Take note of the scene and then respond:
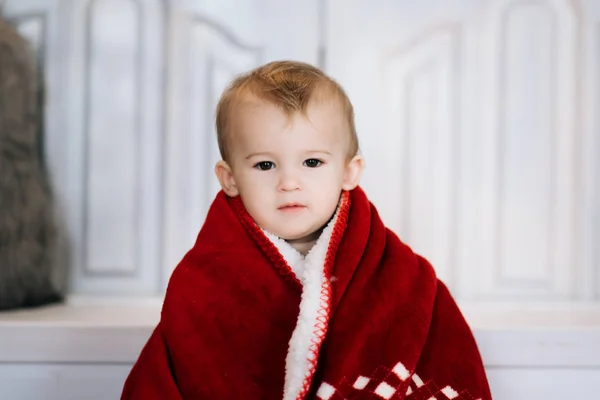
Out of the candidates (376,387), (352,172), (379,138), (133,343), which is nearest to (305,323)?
→ (376,387)

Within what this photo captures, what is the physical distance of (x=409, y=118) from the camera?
5.41ft

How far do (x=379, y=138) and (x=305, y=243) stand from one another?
60cm

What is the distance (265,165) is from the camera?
103 cm

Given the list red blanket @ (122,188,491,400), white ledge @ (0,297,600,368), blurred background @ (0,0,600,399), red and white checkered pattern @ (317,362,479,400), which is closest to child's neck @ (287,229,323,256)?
red blanket @ (122,188,491,400)

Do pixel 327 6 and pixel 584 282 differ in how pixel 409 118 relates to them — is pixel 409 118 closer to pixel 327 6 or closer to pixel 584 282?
pixel 327 6

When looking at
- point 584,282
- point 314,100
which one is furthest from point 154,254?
point 584,282

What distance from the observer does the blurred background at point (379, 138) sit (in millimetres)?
1630

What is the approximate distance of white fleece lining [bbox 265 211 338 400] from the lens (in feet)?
3.17

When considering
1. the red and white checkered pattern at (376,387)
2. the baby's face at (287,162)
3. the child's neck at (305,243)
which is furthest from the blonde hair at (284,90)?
the red and white checkered pattern at (376,387)

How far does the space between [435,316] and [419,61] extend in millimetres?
763

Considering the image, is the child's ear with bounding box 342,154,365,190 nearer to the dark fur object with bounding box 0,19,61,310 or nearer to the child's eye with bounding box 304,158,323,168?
the child's eye with bounding box 304,158,323,168

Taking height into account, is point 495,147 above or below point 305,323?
above

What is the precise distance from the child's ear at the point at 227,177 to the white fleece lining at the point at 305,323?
0.14 metres

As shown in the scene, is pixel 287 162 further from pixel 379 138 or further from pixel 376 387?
pixel 379 138
